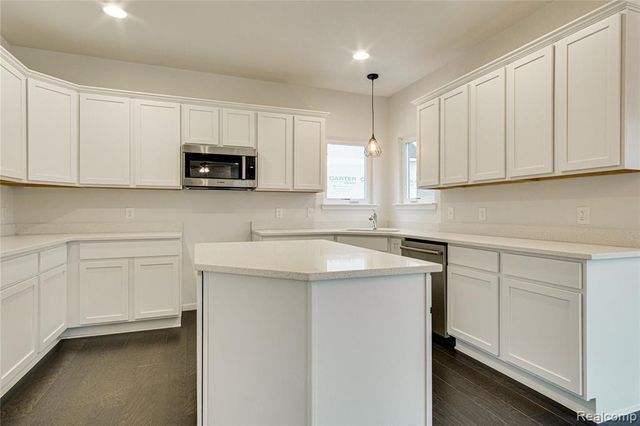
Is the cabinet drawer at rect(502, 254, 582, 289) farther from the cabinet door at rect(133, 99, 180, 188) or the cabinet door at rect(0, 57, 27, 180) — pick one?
the cabinet door at rect(0, 57, 27, 180)

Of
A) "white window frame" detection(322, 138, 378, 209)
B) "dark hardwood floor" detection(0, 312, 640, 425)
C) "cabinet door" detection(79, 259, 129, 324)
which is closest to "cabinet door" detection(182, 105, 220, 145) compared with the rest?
"cabinet door" detection(79, 259, 129, 324)

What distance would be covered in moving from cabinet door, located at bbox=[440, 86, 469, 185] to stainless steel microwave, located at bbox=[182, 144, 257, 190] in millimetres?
2002

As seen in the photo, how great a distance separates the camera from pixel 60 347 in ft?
10.0

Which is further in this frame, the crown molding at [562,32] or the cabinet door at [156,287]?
the cabinet door at [156,287]

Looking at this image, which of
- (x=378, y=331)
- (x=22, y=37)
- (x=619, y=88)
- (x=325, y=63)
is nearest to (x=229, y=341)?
(x=378, y=331)

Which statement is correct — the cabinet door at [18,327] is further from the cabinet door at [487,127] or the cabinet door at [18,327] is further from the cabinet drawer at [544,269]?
the cabinet door at [487,127]

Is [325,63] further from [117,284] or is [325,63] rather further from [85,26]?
[117,284]

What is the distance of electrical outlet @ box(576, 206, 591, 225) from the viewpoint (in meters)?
2.49

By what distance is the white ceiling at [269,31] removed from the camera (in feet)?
9.37

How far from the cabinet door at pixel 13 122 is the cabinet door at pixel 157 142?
87cm

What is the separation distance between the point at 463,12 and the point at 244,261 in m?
2.73

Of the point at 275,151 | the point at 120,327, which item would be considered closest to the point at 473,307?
the point at 275,151

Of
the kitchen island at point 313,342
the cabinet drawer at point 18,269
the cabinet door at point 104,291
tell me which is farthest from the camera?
the cabinet door at point 104,291

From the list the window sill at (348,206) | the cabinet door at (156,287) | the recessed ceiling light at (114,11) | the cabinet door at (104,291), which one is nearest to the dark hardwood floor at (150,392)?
the cabinet door at (104,291)
